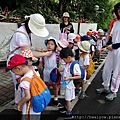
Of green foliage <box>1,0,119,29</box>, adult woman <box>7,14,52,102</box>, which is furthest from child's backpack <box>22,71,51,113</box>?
green foliage <box>1,0,119,29</box>

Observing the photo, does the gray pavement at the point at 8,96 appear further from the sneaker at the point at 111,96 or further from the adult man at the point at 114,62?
the adult man at the point at 114,62

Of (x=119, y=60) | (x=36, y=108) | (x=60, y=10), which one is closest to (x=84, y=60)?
(x=119, y=60)

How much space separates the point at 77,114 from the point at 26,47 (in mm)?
1531

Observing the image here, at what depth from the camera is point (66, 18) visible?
19.8 feet

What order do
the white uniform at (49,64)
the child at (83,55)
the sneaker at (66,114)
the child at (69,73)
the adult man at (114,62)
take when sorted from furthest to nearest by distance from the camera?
the child at (83,55), the adult man at (114,62), the white uniform at (49,64), the sneaker at (66,114), the child at (69,73)

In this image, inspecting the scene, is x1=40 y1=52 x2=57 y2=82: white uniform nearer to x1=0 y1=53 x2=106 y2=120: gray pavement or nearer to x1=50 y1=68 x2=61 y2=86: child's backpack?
x1=50 y1=68 x2=61 y2=86: child's backpack

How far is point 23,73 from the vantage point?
2318 millimetres

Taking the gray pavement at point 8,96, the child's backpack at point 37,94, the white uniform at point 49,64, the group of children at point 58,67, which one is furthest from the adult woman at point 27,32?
the gray pavement at point 8,96

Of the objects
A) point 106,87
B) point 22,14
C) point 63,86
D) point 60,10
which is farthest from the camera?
point 60,10

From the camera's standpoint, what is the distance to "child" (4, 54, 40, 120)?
220 cm

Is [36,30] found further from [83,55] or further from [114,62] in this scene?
[114,62]

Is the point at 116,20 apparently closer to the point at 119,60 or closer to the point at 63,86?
the point at 119,60

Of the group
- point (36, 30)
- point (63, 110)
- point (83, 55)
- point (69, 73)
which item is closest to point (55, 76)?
point (69, 73)

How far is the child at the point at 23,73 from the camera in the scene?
86.7 inches
